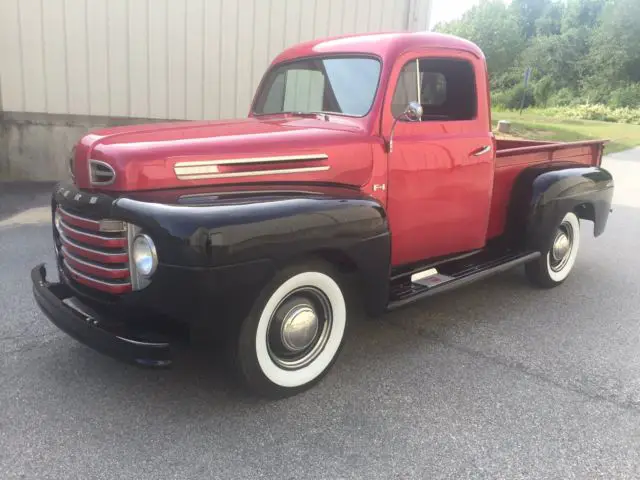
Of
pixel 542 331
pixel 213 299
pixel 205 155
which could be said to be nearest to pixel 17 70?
pixel 205 155

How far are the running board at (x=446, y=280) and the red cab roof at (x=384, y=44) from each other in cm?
140

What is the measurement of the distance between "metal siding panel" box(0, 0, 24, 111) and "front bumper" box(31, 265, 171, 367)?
18.8ft

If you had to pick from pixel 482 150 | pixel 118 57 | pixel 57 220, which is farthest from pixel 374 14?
pixel 57 220

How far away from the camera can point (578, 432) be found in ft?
8.89

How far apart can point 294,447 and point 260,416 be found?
298 mm

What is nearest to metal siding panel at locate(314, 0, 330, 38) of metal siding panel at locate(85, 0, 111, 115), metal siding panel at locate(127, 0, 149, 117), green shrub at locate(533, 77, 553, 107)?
metal siding panel at locate(127, 0, 149, 117)

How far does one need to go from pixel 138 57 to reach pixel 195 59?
0.80 metres

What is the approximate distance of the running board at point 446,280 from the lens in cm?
338

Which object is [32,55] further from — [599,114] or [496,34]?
[496,34]

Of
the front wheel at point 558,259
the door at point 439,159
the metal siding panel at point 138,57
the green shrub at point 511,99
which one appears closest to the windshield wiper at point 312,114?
the door at point 439,159

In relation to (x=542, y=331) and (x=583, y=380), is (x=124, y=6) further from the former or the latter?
(x=583, y=380)

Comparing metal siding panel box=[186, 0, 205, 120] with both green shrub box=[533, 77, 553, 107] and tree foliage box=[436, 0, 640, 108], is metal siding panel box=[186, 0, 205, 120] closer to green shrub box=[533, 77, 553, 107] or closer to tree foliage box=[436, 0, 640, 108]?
tree foliage box=[436, 0, 640, 108]

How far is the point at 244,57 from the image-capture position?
28.6ft

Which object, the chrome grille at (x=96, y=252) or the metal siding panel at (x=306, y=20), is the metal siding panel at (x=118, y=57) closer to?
the metal siding panel at (x=306, y=20)
